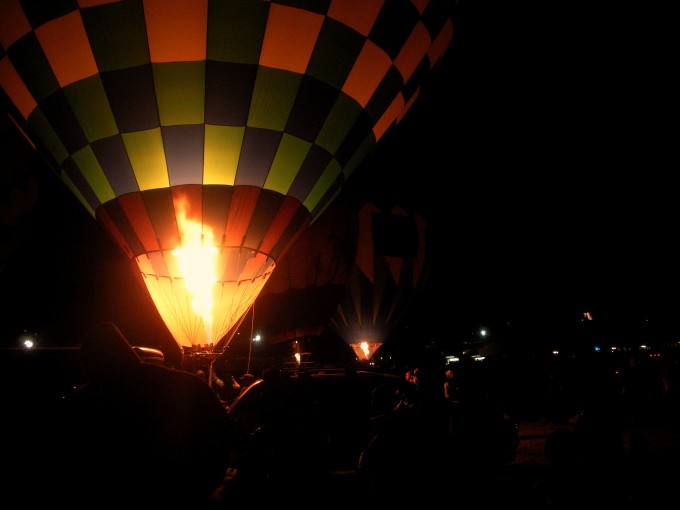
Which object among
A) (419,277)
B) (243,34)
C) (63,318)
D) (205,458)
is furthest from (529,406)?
(63,318)

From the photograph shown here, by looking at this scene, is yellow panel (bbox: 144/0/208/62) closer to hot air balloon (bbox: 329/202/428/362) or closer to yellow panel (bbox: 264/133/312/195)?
yellow panel (bbox: 264/133/312/195)

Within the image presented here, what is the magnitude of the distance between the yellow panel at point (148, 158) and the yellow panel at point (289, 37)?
148 cm

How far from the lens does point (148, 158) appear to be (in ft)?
17.0

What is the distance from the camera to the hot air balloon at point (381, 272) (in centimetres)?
1373

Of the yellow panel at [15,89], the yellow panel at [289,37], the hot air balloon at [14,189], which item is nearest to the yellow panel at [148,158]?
the yellow panel at [15,89]

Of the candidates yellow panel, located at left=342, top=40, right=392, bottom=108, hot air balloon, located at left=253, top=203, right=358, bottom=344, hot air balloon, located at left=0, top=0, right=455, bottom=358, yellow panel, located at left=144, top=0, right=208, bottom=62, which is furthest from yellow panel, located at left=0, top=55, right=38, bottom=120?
hot air balloon, located at left=253, top=203, right=358, bottom=344

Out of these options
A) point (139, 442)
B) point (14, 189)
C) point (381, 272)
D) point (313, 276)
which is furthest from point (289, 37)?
point (381, 272)

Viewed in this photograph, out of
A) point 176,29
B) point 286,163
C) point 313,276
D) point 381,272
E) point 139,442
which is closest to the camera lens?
point 139,442

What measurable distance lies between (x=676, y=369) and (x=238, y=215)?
10.3 m

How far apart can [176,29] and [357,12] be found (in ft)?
6.39

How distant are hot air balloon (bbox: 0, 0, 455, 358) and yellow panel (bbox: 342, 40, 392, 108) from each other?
0.05 feet

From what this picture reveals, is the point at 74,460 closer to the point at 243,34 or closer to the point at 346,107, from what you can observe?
the point at 243,34

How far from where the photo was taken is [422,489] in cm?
296

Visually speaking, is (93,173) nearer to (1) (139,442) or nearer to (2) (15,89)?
(2) (15,89)
